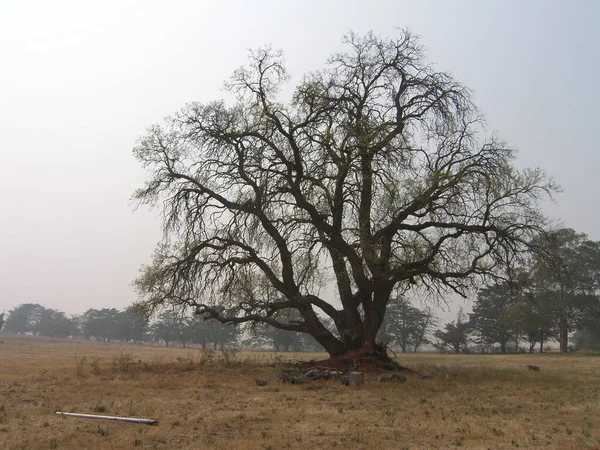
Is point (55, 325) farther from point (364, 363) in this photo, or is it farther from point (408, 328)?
point (364, 363)

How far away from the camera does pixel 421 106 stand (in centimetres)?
2120

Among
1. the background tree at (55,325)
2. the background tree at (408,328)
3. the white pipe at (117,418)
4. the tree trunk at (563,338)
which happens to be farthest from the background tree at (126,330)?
the white pipe at (117,418)

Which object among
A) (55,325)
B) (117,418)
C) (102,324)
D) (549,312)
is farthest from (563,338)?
(55,325)

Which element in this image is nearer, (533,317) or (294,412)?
(294,412)

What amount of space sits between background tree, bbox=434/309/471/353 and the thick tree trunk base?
51.8 m

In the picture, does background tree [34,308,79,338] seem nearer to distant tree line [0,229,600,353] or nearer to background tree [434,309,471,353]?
distant tree line [0,229,600,353]

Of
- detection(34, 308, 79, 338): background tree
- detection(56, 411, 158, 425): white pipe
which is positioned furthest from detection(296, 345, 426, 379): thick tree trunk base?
detection(34, 308, 79, 338): background tree

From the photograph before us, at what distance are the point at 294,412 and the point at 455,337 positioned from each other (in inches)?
2447

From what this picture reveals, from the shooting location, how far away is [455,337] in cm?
6794

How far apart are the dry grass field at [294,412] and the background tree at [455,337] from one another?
5235 centimetres

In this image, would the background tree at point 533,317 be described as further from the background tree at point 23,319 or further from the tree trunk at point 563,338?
the background tree at point 23,319

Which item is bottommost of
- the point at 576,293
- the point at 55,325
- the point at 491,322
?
the point at 55,325

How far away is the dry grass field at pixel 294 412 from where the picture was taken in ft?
27.2

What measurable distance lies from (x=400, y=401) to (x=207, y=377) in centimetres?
740
